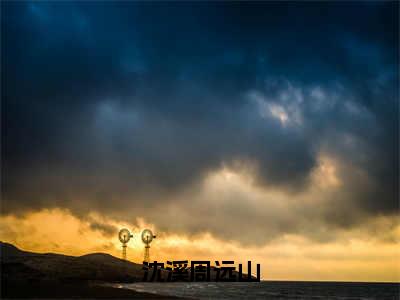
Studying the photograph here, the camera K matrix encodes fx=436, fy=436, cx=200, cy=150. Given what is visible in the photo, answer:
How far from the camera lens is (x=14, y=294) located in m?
59.6

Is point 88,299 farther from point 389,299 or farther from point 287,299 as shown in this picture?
point 389,299

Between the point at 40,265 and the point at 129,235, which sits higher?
the point at 129,235

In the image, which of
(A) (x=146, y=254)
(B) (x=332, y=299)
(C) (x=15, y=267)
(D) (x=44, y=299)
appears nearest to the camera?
(D) (x=44, y=299)

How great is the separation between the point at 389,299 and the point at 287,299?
1571 inches

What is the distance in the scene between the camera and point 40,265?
652 ft

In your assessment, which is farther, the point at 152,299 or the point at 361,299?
the point at 361,299

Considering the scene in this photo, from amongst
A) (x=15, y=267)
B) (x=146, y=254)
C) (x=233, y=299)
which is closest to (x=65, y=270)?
(x=146, y=254)

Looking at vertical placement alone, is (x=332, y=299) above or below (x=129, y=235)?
below

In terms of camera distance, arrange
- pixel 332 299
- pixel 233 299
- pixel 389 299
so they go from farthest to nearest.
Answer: pixel 389 299
pixel 332 299
pixel 233 299

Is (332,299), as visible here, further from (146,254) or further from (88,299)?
(146,254)

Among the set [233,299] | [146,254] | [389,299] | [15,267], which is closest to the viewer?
[233,299]

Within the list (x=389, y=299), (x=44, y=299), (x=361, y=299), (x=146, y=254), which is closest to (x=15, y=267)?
(x=146, y=254)

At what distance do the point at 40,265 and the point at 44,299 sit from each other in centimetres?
15813

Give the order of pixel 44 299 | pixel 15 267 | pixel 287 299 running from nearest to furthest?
pixel 44 299 < pixel 287 299 < pixel 15 267
